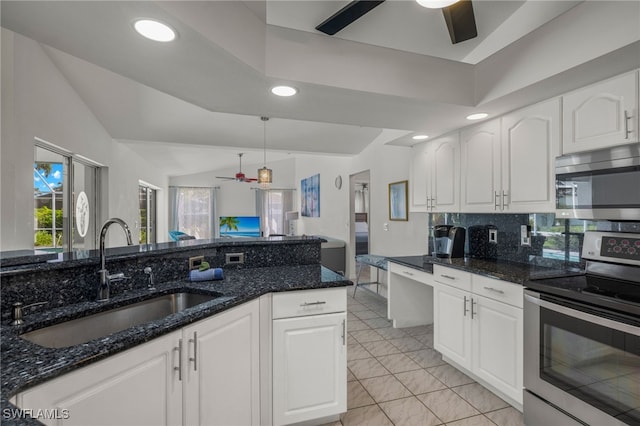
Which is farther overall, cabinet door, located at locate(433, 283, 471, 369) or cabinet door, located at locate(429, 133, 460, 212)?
cabinet door, located at locate(429, 133, 460, 212)

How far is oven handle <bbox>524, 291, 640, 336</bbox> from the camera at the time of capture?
142 centimetres

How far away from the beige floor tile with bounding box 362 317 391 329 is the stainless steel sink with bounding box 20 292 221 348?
92.2 inches

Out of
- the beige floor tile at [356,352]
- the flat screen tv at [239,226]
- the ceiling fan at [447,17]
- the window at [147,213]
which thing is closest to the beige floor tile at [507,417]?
the beige floor tile at [356,352]

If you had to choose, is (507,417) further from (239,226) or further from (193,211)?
(193,211)

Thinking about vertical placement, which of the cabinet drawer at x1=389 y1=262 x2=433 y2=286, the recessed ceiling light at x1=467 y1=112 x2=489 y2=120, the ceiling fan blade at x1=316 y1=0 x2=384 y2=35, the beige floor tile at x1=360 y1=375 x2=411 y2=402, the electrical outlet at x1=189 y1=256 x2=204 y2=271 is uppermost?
the ceiling fan blade at x1=316 y1=0 x2=384 y2=35

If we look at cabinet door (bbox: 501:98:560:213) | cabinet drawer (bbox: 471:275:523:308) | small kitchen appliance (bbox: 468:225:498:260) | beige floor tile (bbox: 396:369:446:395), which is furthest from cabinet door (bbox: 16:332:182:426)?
small kitchen appliance (bbox: 468:225:498:260)

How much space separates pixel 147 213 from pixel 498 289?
23.3 ft

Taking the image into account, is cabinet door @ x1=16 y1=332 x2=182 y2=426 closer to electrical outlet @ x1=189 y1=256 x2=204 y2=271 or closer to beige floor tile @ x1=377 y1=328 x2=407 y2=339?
electrical outlet @ x1=189 y1=256 x2=204 y2=271

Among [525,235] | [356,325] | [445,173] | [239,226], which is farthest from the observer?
[239,226]

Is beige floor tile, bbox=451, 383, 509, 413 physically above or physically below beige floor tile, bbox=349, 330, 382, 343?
below

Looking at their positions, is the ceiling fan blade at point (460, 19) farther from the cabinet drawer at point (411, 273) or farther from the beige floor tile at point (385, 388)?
the beige floor tile at point (385, 388)

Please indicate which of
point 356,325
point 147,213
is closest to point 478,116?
point 356,325

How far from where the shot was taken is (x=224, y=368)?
1.52 meters

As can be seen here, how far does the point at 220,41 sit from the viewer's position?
1.46 meters
